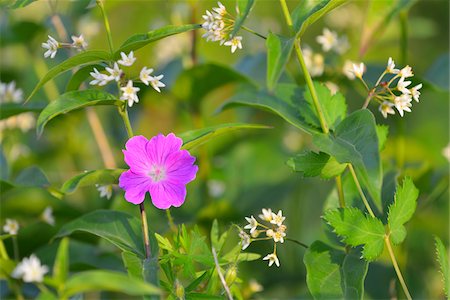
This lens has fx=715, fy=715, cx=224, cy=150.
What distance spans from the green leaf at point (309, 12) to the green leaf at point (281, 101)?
14 centimetres

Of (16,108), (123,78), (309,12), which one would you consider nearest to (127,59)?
(123,78)

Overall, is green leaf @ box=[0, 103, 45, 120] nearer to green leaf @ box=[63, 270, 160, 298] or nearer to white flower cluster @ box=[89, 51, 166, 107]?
white flower cluster @ box=[89, 51, 166, 107]

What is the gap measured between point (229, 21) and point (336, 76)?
0.64 meters

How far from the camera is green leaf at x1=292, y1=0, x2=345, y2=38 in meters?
0.96

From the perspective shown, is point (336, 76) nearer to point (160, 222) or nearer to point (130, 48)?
point (160, 222)

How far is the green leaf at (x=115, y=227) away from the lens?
3.50ft

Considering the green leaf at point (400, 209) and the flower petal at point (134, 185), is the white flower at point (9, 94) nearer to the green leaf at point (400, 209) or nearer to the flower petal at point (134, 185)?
the flower petal at point (134, 185)

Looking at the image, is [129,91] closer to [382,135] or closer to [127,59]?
[127,59]

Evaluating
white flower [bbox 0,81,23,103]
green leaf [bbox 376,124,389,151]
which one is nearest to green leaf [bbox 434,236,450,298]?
green leaf [bbox 376,124,389,151]

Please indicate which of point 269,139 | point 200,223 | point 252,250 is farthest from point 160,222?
point 269,139

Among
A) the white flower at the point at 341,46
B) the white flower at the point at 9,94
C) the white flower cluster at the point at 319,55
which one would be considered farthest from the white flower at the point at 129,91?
the white flower at the point at 341,46

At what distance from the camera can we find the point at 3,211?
1659 millimetres

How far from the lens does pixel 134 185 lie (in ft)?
3.25

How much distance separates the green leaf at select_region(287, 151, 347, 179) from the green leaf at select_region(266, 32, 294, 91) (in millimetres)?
139
